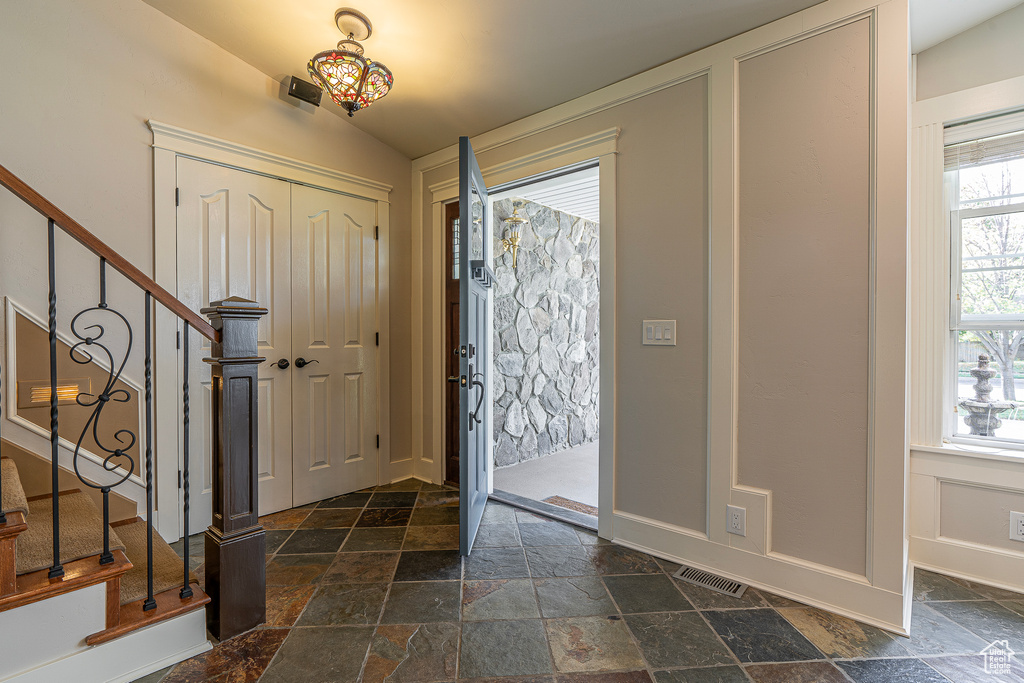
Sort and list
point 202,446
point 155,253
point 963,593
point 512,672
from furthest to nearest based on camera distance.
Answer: point 202,446
point 155,253
point 963,593
point 512,672

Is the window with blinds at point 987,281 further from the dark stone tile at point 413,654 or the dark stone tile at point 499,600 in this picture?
the dark stone tile at point 413,654

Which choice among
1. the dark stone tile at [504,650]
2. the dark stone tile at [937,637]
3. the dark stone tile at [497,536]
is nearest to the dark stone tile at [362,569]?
the dark stone tile at [497,536]

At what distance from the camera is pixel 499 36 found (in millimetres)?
2322

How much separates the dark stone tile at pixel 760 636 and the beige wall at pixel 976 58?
259 centimetres

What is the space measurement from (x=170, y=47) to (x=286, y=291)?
142 centimetres

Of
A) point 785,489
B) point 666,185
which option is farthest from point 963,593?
point 666,185

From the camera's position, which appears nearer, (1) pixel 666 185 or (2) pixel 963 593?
(2) pixel 963 593

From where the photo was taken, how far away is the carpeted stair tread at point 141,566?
1.63m

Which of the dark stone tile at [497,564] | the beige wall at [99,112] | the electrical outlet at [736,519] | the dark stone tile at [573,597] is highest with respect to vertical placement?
the beige wall at [99,112]

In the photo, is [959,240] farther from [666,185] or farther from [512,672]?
[512,672]

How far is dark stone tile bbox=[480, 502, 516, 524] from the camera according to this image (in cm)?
284

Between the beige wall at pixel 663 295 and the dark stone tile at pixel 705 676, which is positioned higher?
the beige wall at pixel 663 295

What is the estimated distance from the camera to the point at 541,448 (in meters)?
4.60

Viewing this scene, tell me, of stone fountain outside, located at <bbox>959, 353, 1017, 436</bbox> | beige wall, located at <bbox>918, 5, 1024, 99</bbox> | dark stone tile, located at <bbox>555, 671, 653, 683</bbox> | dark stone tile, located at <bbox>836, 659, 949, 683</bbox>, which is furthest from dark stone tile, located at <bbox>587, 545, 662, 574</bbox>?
beige wall, located at <bbox>918, 5, 1024, 99</bbox>
